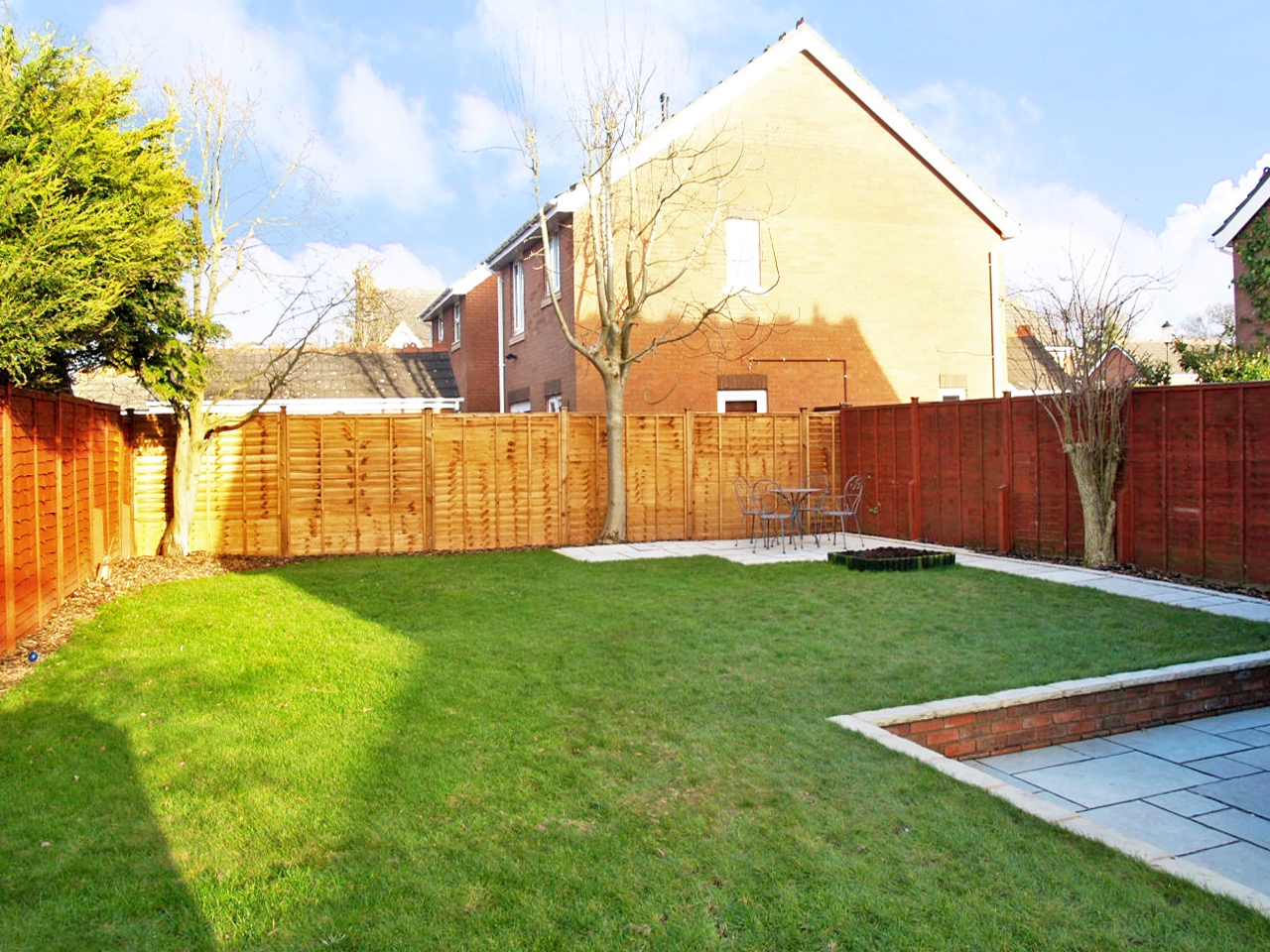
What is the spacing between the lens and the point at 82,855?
3.32m

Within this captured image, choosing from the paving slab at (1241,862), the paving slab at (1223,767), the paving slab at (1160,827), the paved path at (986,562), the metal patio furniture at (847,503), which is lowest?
the paving slab at (1223,767)

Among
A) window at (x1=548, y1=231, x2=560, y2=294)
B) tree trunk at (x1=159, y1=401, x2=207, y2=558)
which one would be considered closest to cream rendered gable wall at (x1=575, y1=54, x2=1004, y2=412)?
window at (x1=548, y1=231, x2=560, y2=294)

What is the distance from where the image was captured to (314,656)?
249 inches

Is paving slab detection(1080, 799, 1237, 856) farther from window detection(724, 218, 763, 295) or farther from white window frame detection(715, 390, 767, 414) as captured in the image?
window detection(724, 218, 763, 295)

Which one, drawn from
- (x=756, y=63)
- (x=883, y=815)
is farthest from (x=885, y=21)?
(x=883, y=815)

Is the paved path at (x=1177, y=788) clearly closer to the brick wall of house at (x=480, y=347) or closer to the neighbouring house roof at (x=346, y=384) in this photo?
the neighbouring house roof at (x=346, y=384)

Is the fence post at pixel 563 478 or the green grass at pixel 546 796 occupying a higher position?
the fence post at pixel 563 478

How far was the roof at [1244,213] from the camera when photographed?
661 inches

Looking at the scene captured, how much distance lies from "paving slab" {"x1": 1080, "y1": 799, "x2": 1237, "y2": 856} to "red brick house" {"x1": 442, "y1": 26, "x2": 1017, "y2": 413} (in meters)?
11.9

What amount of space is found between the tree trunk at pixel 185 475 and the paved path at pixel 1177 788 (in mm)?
9752

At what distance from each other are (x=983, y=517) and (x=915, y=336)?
613 centimetres

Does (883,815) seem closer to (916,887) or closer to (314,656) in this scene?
(916,887)

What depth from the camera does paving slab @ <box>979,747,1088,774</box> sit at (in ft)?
16.2

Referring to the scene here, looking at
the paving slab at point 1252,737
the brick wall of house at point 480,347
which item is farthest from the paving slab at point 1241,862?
the brick wall of house at point 480,347
